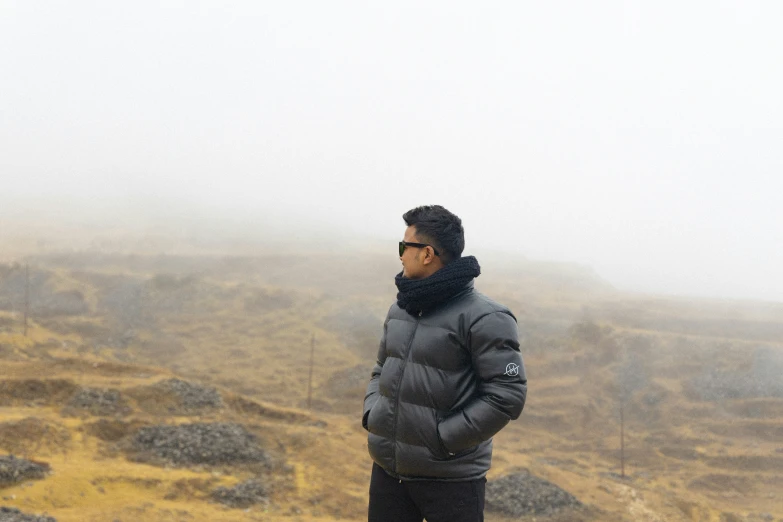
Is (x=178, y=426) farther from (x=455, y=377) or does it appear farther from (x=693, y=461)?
(x=693, y=461)

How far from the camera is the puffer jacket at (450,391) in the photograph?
8.78ft

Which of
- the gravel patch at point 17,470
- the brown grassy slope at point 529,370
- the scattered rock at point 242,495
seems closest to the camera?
the gravel patch at point 17,470

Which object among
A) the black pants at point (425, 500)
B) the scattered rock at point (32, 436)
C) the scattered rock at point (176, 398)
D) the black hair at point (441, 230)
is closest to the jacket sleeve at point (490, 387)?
the black pants at point (425, 500)

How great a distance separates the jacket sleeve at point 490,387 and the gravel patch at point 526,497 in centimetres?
1330

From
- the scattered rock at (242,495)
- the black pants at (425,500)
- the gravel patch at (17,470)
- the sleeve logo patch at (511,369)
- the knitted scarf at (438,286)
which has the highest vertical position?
the knitted scarf at (438,286)

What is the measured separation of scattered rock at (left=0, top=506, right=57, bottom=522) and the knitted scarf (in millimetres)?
7448

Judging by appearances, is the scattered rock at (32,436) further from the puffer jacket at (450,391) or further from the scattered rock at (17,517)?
the puffer jacket at (450,391)

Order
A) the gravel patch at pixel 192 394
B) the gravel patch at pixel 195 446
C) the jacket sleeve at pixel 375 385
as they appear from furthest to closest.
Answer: the gravel patch at pixel 192 394 → the gravel patch at pixel 195 446 → the jacket sleeve at pixel 375 385

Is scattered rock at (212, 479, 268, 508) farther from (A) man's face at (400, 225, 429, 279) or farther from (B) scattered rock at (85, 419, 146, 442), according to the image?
(A) man's face at (400, 225, 429, 279)

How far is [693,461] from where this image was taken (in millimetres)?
22875

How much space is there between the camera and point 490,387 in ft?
8.80

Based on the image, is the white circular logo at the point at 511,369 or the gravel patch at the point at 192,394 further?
the gravel patch at the point at 192,394

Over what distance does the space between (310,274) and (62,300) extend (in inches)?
817

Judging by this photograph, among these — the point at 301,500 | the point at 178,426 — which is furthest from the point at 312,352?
the point at 301,500
